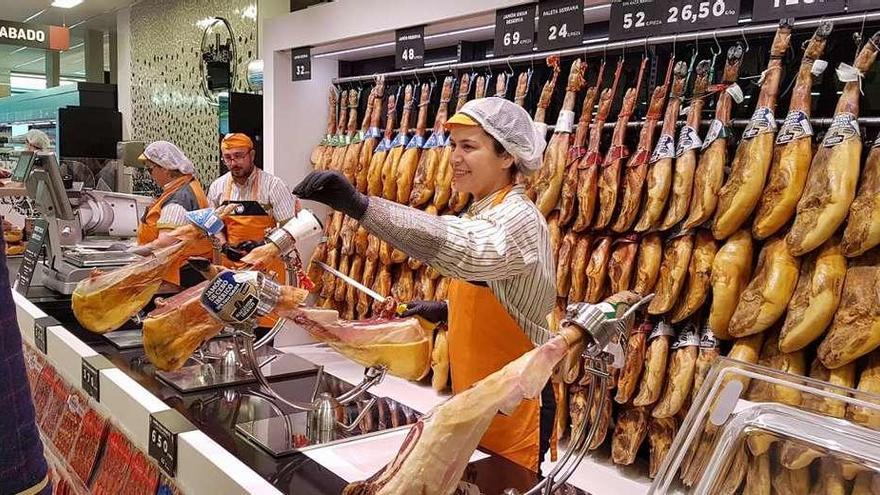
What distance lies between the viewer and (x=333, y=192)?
1479 mm

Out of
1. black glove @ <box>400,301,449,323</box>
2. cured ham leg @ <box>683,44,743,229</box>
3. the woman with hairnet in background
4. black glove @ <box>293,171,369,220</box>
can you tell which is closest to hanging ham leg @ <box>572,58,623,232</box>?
cured ham leg @ <box>683,44,743,229</box>

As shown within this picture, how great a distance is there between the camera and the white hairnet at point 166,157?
520 centimetres

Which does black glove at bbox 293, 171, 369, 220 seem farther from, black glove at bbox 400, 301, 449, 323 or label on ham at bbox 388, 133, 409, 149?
label on ham at bbox 388, 133, 409, 149

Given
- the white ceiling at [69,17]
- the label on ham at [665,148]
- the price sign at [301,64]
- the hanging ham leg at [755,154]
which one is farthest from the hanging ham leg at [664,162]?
the white ceiling at [69,17]

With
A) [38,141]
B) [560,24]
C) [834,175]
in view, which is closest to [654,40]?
[560,24]

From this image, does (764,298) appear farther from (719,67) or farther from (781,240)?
(719,67)

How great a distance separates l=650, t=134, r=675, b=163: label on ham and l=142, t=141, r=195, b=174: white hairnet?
3.54 meters

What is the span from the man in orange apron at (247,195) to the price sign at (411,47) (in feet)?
4.28

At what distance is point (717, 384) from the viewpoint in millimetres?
1003

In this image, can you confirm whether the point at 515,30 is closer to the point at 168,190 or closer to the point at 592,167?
the point at 592,167

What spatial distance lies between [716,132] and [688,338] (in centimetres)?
104

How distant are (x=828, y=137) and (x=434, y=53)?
123 inches

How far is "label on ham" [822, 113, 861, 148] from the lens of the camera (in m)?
2.88

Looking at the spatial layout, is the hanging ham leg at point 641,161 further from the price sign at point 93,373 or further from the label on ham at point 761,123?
the price sign at point 93,373
